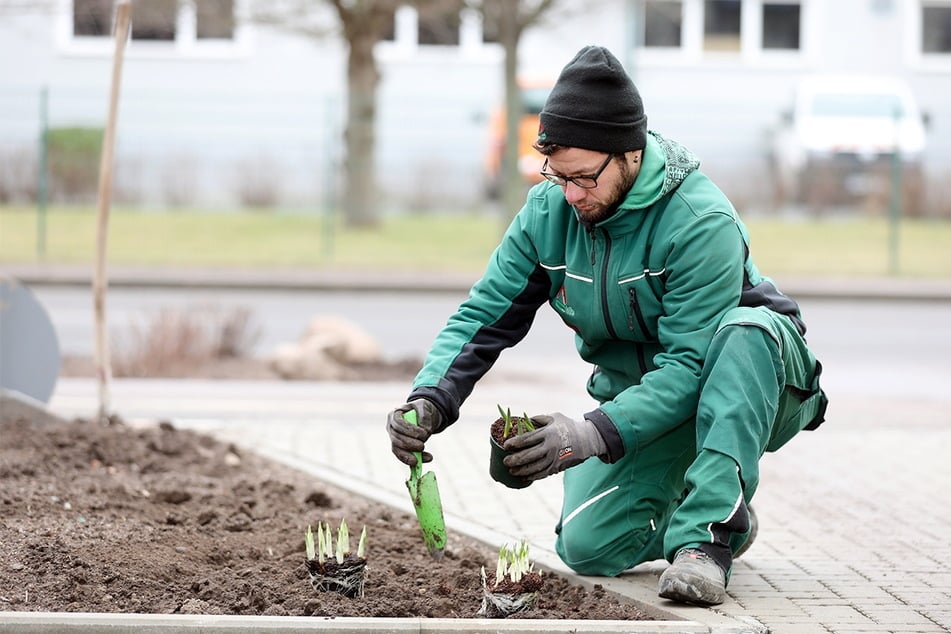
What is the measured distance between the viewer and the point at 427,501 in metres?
4.62

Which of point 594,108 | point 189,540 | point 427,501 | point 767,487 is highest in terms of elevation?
point 594,108

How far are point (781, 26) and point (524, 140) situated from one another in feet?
34.2

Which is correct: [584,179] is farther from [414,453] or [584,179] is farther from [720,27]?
[720,27]

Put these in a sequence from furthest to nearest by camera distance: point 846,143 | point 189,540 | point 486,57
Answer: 1. point 486,57
2. point 846,143
3. point 189,540

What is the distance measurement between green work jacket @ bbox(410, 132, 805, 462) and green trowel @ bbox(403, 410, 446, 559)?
0.19 meters

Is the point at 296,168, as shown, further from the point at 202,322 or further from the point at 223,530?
the point at 223,530

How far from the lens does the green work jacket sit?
459 centimetres

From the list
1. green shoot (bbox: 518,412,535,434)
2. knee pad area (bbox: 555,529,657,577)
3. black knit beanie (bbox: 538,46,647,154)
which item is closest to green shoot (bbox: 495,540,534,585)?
green shoot (bbox: 518,412,535,434)

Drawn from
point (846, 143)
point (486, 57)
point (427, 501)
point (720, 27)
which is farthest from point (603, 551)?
point (720, 27)

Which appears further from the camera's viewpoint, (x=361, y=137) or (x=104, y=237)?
(x=361, y=137)

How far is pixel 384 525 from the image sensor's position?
5.66 metres

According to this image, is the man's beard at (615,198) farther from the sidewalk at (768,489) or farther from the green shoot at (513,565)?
the sidewalk at (768,489)

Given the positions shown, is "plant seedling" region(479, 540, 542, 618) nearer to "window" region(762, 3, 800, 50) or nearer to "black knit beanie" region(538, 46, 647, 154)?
"black knit beanie" region(538, 46, 647, 154)

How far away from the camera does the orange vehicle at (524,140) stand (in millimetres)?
25047
